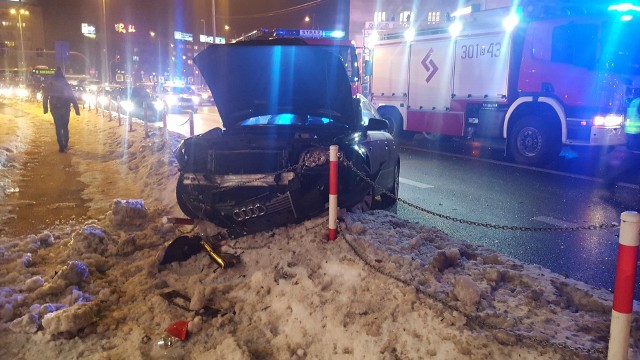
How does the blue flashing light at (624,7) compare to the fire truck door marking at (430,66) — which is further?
the fire truck door marking at (430,66)

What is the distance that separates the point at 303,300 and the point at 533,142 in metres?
9.20

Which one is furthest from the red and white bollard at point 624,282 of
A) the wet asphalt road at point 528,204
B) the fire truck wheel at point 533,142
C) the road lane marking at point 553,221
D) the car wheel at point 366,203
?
the fire truck wheel at point 533,142

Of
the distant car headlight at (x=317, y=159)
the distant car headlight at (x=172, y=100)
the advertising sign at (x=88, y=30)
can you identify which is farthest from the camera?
the advertising sign at (x=88, y=30)

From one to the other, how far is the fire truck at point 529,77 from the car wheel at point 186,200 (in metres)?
8.41

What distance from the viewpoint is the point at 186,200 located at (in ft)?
18.1

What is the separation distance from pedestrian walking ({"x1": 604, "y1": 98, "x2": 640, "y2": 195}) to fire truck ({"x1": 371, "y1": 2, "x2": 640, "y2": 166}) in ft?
0.78

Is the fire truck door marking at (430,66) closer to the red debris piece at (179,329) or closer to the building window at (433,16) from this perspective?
the red debris piece at (179,329)

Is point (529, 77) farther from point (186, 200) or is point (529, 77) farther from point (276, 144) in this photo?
point (186, 200)

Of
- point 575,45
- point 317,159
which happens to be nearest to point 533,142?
point 575,45

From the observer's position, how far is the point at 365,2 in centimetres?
4541

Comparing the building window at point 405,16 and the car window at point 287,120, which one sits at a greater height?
the building window at point 405,16

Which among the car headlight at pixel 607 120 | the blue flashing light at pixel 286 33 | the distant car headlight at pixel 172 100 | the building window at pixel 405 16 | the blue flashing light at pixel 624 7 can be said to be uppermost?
the building window at pixel 405 16

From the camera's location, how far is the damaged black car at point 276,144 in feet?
16.8

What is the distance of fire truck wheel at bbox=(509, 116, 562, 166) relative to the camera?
11.1 metres
